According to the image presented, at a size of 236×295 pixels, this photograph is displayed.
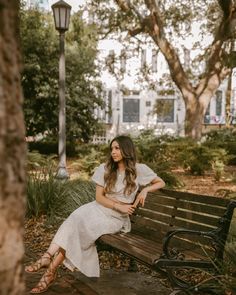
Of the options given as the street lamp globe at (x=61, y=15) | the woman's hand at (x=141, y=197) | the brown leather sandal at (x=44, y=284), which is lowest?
the brown leather sandal at (x=44, y=284)

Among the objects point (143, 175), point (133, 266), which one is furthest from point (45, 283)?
point (143, 175)

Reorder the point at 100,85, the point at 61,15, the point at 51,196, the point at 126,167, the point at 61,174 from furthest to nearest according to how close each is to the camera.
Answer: the point at 100,85 < the point at 61,15 < the point at 61,174 < the point at 51,196 < the point at 126,167

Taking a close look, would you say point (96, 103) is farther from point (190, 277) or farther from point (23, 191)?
point (23, 191)

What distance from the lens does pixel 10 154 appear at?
1.62 m

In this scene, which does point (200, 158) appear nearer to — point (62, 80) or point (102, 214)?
point (62, 80)

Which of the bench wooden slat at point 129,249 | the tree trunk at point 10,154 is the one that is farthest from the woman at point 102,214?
the tree trunk at point 10,154

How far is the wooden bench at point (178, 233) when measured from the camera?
12.5ft

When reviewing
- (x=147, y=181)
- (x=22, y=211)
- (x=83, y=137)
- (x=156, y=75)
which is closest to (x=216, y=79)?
(x=83, y=137)

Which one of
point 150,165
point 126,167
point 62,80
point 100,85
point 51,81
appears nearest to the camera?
point 126,167

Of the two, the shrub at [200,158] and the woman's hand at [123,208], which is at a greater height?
the woman's hand at [123,208]

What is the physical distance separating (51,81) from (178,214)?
16.8m

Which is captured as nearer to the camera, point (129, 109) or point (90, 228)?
point (90, 228)

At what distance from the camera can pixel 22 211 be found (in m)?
1.70

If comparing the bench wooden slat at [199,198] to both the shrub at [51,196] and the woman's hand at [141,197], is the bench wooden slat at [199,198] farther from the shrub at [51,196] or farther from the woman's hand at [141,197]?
the shrub at [51,196]
